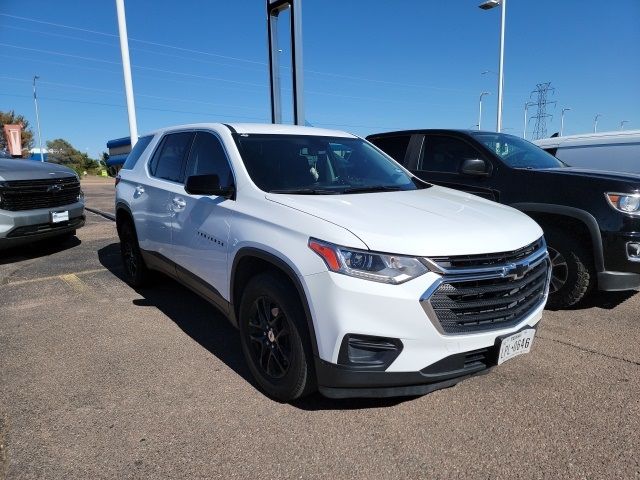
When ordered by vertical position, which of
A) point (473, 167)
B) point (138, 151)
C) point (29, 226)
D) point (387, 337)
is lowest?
point (387, 337)

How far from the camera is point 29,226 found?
6.25 m

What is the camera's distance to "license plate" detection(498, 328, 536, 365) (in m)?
2.49

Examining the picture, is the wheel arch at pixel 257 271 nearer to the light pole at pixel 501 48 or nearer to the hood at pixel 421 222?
the hood at pixel 421 222

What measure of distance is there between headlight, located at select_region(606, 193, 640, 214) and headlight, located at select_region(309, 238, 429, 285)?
261cm

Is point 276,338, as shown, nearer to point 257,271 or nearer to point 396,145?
point 257,271

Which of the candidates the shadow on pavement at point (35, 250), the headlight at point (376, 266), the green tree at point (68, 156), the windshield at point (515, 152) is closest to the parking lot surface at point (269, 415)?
the headlight at point (376, 266)

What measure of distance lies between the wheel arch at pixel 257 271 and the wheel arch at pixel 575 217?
2852 mm

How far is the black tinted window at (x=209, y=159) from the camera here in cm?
345

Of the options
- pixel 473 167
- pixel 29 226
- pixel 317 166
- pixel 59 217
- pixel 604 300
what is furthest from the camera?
pixel 59 217

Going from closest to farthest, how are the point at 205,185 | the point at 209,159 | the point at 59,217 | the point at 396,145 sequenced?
1. the point at 205,185
2. the point at 209,159
3. the point at 396,145
4. the point at 59,217

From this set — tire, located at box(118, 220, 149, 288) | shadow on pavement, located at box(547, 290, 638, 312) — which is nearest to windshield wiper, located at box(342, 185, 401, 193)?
shadow on pavement, located at box(547, 290, 638, 312)

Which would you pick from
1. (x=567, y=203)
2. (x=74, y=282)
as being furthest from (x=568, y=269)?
(x=74, y=282)

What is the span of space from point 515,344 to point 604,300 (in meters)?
2.78

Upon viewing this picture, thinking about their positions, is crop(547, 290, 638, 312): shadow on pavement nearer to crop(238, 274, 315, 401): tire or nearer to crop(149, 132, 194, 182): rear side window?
crop(238, 274, 315, 401): tire
